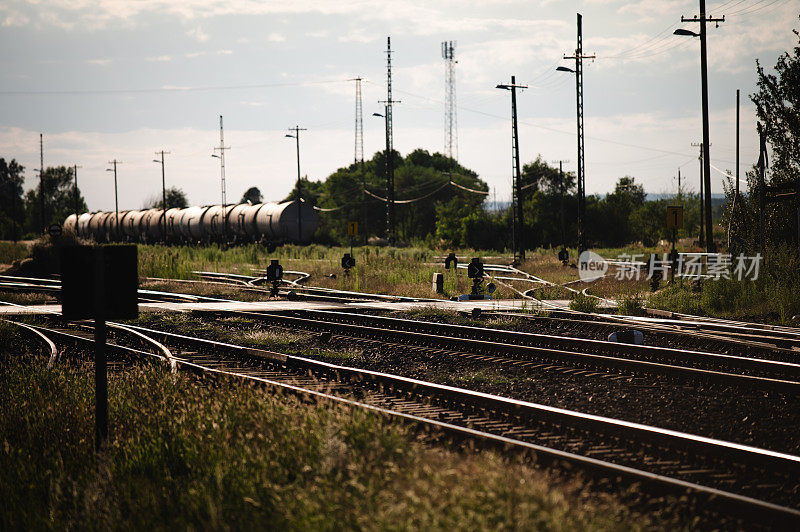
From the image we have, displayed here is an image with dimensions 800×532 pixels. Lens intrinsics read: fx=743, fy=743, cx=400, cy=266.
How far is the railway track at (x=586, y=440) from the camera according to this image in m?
5.19

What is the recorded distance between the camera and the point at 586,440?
6645mm

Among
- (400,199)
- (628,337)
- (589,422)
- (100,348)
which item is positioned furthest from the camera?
(400,199)

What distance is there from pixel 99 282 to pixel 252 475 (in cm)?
215

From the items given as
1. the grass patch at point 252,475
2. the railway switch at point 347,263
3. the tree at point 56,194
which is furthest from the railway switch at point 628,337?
the tree at point 56,194

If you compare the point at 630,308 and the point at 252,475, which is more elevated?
the point at 630,308

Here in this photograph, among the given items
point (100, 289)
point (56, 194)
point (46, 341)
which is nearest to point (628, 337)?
point (100, 289)

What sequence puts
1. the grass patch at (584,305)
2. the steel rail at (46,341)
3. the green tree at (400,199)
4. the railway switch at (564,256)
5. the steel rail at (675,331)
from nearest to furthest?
the steel rail at (46,341)
the steel rail at (675,331)
the grass patch at (584,305)
the railway switch at (564,256)
the green tree at (400,199)

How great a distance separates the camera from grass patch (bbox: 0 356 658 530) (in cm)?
430

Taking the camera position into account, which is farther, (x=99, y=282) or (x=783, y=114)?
(x=783, y=114)

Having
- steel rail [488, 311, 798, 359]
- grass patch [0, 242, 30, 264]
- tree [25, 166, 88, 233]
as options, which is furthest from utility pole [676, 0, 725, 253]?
tree [25, 166, 88, 233]

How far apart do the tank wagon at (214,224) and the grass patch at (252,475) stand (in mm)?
37896

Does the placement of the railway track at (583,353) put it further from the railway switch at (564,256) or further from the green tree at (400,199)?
the green tree at (400,199)

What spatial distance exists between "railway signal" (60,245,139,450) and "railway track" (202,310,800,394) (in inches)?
246

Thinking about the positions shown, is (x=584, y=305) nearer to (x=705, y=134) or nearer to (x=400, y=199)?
(x=705, y=134)
